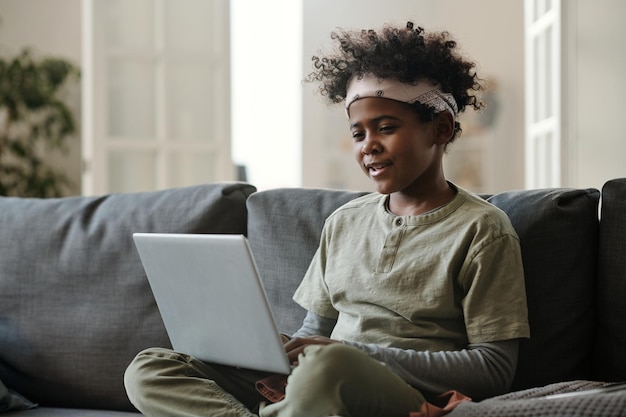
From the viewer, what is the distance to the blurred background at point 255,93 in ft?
10.8

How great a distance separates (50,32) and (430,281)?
385cm

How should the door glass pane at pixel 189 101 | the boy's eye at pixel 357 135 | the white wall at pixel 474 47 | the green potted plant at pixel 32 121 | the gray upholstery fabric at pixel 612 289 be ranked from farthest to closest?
the white wall at pixel 474 47 → the green potted plant at pixel 32 121 → the door glass pane at pixel 189 101 → the boy's eye at pixel 357 135 → the gray upholstery fabric at pixel 612 289

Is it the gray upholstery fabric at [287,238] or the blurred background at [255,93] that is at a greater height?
the blurred background at [255,93]

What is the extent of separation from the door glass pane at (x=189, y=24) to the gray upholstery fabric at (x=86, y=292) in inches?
90.1

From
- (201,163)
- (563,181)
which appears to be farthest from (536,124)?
(201,163)

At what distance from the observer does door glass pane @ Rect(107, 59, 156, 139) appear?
4.15m

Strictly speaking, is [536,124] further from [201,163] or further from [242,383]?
[242,383]

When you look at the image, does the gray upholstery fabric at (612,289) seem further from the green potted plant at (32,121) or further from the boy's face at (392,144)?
the green potted plant at (32,121)

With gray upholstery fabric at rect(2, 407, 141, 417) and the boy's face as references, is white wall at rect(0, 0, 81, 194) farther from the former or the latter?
the boy's face

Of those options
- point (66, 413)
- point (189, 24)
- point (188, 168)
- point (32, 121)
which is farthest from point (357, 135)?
point (32, 121)

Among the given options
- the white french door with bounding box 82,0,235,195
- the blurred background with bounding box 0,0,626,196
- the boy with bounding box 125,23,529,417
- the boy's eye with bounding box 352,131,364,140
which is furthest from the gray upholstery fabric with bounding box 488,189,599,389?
the white french door with bounding box 82,0,235,195

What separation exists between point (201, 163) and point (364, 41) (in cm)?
260

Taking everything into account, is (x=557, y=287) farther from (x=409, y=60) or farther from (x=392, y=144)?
(x=409, y=60)

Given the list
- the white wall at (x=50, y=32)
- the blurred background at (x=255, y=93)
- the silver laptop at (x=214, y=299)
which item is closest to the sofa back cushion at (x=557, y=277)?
the silver laptop at (x=214, y=299)
